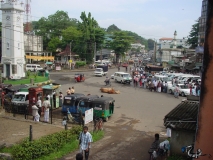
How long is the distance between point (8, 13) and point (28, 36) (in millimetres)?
28246

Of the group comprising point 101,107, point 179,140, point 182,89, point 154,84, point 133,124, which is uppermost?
point 154,84

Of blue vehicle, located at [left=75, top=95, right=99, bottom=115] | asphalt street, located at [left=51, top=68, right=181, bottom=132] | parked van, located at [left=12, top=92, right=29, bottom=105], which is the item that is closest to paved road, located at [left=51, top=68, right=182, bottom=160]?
asphalt street, located at [left=51, top=68, right=181, bottom=132]

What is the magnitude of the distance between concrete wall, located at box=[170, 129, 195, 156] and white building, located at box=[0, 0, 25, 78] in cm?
2843

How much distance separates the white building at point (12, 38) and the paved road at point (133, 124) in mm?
11033

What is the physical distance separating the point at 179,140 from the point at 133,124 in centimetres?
638

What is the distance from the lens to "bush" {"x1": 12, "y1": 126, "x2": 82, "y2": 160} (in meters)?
9.77

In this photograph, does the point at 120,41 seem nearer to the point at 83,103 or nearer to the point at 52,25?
the point at 52,25

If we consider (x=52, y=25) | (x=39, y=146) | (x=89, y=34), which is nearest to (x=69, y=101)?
(x=39, y=146)

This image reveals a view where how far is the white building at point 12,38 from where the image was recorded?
34.1m

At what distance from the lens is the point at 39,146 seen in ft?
33.5

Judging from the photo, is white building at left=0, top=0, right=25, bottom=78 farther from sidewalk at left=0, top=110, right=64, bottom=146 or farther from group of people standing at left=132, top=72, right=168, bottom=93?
sidewalk at left=0, top=110, right=64, bottom=146

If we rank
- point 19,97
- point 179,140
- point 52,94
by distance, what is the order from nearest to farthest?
point 179,140
point 19,97
point 52,94

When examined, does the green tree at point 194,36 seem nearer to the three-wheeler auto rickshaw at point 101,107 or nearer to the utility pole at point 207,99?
the three-wheeler auto rickshaw at point 101,107

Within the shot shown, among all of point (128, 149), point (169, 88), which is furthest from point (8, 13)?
point (128, 149)
